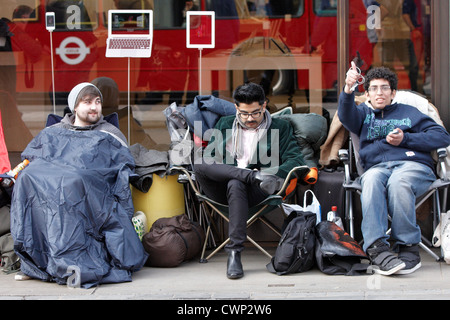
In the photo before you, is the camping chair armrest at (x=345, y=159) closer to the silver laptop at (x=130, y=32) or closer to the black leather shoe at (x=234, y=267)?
the black leather shoe at (x=234, y=267)

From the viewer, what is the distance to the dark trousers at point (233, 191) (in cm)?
563

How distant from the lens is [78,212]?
5461 mm

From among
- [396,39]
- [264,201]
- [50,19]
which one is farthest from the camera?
[50,19]

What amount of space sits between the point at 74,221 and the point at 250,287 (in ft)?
4.25

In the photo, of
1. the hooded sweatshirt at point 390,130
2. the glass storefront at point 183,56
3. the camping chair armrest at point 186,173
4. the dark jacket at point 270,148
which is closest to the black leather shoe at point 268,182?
the dark jacket at point 270,148

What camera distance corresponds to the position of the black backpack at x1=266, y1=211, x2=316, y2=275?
18.4ft

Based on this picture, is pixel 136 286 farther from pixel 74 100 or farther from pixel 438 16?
pixel 438 16

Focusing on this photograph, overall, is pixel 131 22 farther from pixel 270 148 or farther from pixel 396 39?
pixel 396 39

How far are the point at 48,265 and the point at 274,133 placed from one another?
1961 millimetres

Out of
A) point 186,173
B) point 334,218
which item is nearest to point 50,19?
point 186,173

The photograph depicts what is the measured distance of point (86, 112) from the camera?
6094 mm

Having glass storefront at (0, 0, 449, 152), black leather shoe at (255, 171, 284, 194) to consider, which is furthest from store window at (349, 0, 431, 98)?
black leather shoe at (255, 171, 284, 194)

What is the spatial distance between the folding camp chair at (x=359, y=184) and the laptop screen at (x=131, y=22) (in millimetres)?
2261
